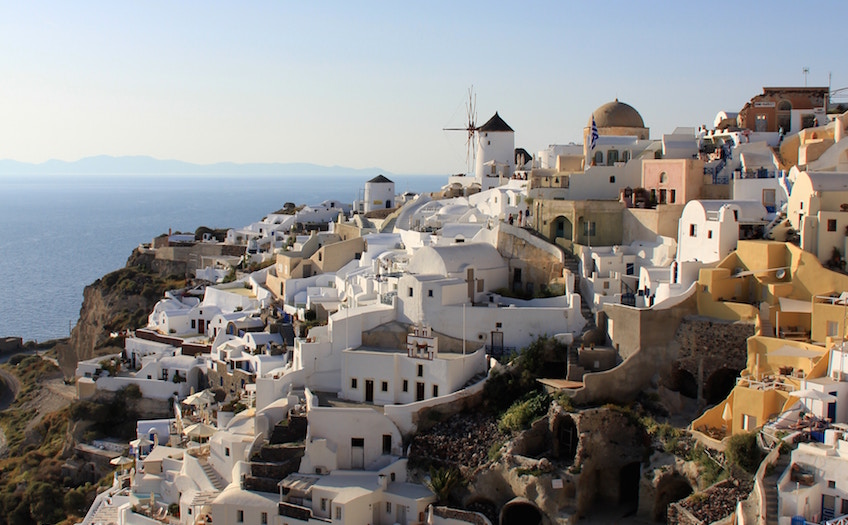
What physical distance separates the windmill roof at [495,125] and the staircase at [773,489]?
2876 centimetres

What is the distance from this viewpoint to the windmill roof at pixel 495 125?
43.9 meters

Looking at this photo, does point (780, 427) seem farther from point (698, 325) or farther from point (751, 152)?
point (751, 152)

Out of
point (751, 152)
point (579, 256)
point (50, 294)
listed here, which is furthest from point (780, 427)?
point (50, 294)

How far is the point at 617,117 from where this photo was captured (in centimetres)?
3453

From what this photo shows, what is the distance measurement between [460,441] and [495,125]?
24.5 metres

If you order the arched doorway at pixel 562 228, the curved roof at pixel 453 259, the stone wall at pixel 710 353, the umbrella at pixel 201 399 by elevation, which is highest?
the arched doorway at pixel 562 228

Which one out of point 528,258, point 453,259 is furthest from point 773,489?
point 528,258

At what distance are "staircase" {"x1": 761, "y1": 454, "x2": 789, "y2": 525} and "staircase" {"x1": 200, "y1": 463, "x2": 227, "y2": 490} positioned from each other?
13.8 meters

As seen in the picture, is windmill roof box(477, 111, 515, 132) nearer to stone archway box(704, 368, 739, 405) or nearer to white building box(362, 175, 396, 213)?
white building box(362, 175, 396, 213)

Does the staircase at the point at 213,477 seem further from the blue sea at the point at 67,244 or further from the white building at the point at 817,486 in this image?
the blue sea at the point at 67,244

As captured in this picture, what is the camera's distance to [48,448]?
114 ft

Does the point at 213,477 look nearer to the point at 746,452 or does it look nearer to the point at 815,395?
the point at 746,452

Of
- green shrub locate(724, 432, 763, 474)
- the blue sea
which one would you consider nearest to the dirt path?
the blue sea

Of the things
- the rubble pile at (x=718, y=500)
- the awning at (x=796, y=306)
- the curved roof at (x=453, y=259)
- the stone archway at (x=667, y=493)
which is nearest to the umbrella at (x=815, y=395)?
the rubble pile at (x=718, y=500)
